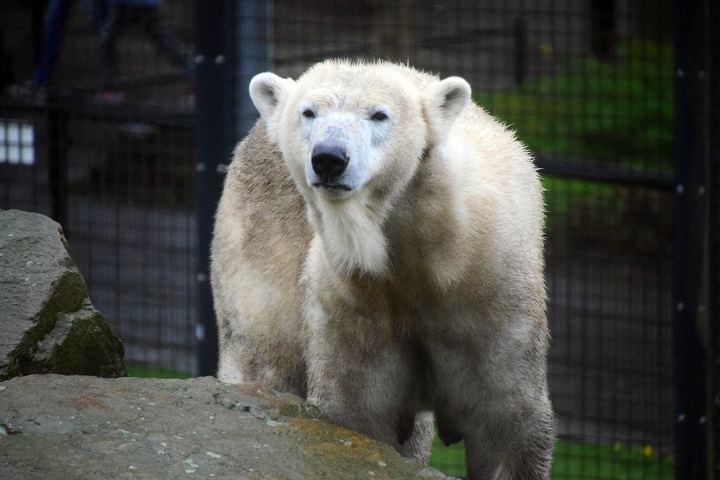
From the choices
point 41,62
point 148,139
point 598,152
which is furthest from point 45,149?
point 598,152

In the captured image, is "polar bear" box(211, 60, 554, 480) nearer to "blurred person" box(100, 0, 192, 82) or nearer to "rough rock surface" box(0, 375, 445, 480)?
"rough rock surface" box(0, 375, 445, 480)

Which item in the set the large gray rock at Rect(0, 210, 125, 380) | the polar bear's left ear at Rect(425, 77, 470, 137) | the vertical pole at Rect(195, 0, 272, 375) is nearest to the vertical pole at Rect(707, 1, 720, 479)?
the polar bear's left ear at Rect(425, 77, 470, 137)

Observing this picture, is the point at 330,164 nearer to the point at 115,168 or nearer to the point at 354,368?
the point at 354,368

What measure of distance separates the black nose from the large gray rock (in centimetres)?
91

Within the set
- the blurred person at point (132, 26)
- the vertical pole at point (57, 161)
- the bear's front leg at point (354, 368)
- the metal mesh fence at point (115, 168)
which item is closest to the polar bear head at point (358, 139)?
the bear's front leg at point (354, 368)

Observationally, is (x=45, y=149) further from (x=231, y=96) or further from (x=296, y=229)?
(x=296, y=229)

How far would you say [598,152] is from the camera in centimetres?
987

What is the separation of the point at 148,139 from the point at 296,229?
4.48m

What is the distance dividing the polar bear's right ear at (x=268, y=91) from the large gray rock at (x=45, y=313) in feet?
2.82

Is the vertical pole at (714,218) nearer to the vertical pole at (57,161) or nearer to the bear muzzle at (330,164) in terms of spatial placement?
the bear muzzle at (330,164)

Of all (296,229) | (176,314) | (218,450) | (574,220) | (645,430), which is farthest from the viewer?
(574,220)

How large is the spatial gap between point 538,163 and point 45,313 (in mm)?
3346

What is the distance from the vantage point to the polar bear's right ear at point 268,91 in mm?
4055

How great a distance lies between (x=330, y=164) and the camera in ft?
11.3
